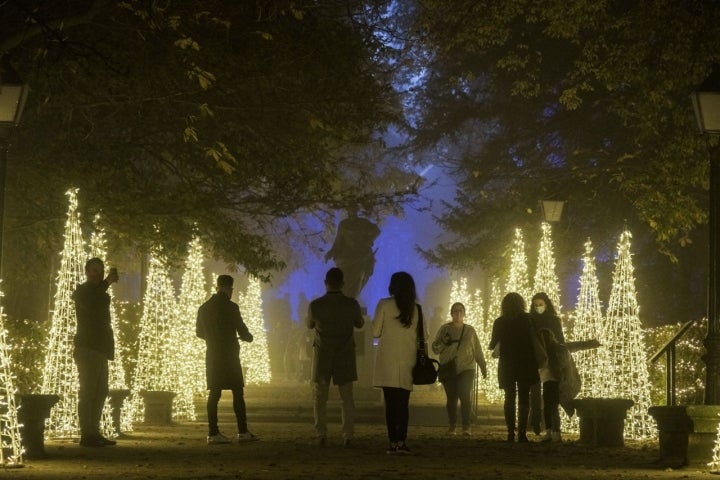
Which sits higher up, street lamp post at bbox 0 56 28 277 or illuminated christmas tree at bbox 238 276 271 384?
street lamp post at bbox 0 56 28 277

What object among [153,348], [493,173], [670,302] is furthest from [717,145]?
Answer: [670,302]

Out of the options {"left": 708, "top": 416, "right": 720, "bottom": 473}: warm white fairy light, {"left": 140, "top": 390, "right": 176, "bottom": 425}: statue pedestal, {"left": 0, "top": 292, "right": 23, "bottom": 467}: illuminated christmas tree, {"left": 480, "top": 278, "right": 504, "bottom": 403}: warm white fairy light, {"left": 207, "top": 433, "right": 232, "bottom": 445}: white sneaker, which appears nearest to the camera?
{"left": 0, "top": 292, "right": 23, "bottom": 467}: illuminated christmas tree

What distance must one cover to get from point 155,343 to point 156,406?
157 centimetres

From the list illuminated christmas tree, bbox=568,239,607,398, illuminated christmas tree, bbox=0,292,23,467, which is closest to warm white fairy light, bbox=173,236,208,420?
illuminated christmas tree, bbox=568,239,607,398

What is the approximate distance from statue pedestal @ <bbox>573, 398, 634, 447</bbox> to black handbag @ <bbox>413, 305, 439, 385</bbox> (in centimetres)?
392

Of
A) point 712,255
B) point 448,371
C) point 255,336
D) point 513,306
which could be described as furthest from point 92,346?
point 255,336

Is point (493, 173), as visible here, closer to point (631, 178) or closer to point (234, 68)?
point (631, 178)

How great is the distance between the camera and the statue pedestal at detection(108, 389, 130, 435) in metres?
16.7

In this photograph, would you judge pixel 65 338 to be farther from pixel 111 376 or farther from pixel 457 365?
pixel 457 365

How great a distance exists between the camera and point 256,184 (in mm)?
21266

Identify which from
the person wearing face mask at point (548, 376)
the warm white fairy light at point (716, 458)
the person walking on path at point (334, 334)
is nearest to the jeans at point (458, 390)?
the person wearing face mask at point (548, 376)

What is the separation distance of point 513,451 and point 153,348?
8.56 metres

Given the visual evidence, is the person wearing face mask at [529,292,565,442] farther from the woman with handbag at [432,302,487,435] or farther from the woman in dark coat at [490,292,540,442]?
the woman with handbag at [432,302,487,435]

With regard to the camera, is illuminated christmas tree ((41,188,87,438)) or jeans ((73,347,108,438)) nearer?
jeans ((73,347,108,438))
